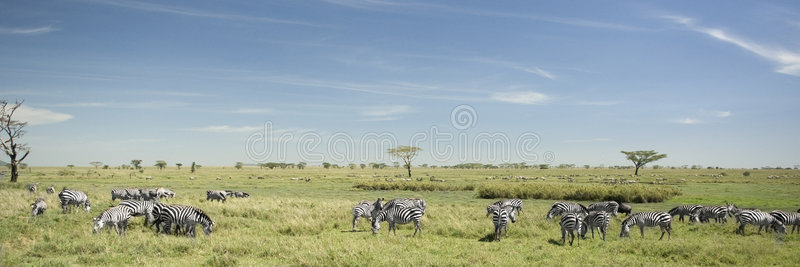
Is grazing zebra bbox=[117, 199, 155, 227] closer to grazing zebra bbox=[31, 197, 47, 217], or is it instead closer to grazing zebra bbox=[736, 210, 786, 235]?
grazing zebra bbox=[31, 197, 47, 217]

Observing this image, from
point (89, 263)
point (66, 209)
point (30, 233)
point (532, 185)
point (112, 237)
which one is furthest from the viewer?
point (532, 185)

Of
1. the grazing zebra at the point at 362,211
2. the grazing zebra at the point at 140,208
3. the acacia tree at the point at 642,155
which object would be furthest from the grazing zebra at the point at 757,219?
the acacia tree at the point at 642,155

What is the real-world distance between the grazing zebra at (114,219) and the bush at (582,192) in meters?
29.5

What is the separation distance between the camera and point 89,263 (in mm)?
11898

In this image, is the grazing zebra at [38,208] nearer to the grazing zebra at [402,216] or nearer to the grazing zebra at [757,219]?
the grazing zebra at [402,216]

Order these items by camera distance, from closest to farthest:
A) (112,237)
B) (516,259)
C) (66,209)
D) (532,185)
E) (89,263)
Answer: (89,263)
(516,259)
(112,237)
(66,209)
(532,185)

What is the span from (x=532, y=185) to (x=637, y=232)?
21062mm

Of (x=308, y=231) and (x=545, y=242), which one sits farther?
(x=308, y=231)

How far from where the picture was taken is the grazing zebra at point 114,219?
15258 mm

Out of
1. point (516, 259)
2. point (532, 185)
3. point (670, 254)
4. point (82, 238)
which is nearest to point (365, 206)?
point (516, 259)

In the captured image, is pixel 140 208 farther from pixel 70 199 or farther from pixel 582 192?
pixel 582 192

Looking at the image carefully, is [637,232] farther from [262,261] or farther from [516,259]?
[262,261]

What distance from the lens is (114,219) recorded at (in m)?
15.4

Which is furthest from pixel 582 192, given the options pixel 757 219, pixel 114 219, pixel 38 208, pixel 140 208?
pixel 38 208
